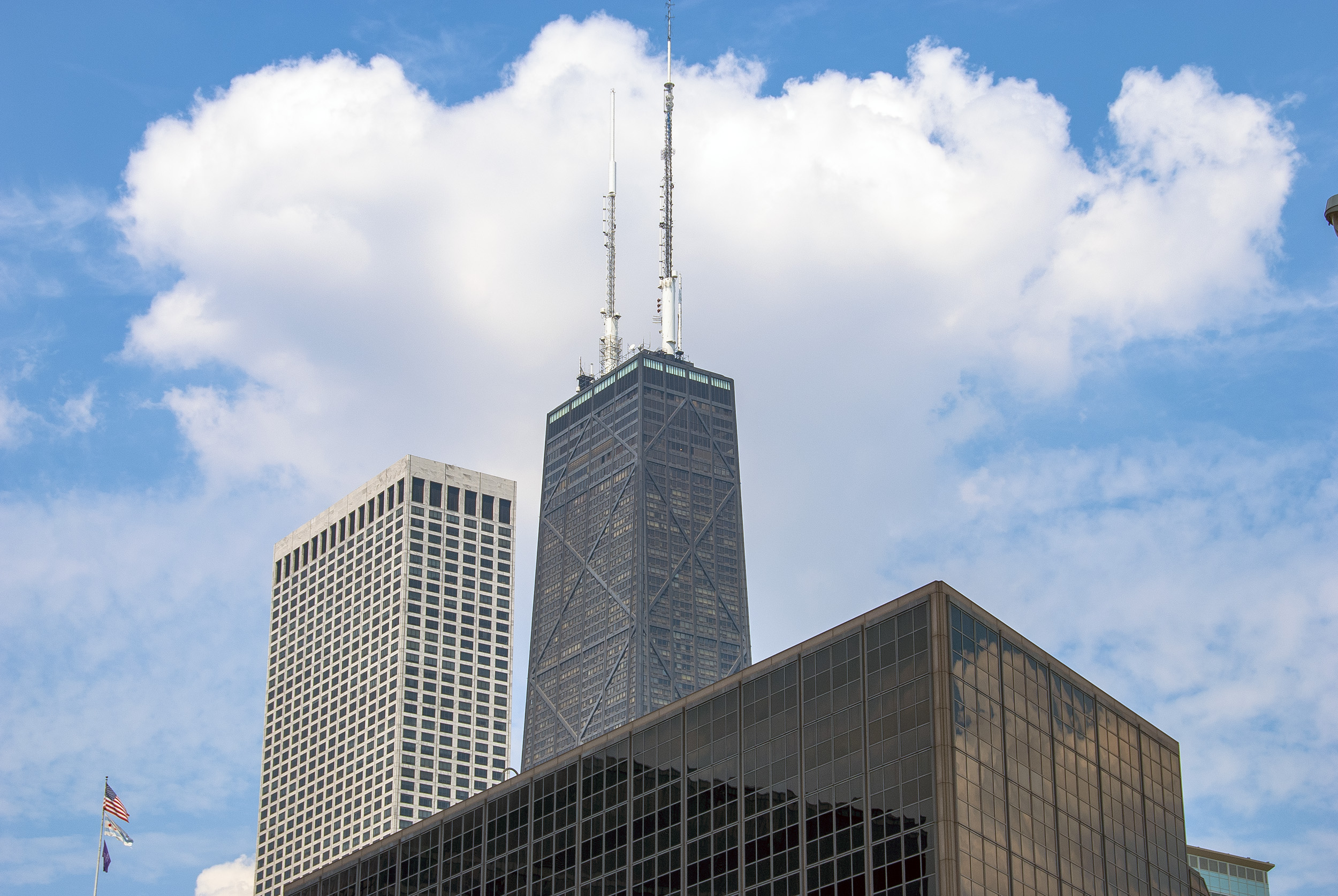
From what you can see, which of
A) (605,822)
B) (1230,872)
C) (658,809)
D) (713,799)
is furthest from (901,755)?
(1230,872)

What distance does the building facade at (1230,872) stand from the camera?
180 metres

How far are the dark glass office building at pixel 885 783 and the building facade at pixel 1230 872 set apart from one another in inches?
2140

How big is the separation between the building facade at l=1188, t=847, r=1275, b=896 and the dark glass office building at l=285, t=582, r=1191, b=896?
54.4 meters

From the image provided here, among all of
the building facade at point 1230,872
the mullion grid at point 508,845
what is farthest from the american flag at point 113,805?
the building facade at point 1230,872

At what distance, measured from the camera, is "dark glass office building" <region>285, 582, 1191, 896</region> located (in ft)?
348

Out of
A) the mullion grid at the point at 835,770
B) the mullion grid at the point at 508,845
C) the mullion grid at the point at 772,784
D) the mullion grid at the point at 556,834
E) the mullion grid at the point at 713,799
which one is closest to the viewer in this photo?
the mullion grid at the point at 835,770

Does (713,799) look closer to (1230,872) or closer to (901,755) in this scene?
(901,755)

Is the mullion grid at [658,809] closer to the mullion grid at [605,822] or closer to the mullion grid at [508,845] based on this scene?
the mullion grid at [605,822]

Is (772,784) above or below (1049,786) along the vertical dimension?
above

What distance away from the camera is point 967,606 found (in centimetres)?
11025

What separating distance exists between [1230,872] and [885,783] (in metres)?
88.3

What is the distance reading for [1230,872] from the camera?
Answer: 183m

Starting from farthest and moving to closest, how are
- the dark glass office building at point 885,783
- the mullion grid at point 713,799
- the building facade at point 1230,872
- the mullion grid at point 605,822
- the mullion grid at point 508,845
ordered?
1. the building facade at point 1230,872
2. the mullion grid at point 508,845
3. the mullion grid at point 605,822
4. the mullion grid at point 713,799
5. the dark glass office building at point 885,783

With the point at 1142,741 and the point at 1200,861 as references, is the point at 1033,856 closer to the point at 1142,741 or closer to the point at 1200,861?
the point at 1142,741
